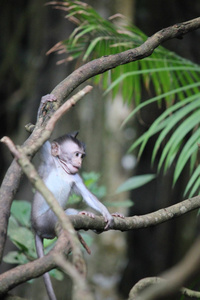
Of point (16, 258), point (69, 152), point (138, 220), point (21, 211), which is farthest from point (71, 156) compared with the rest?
point (138, 220)

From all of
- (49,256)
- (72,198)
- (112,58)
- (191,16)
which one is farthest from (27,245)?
(191,16)

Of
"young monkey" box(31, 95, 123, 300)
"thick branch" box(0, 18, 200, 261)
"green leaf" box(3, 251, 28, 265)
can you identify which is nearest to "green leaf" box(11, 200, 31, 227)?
"green leaf" box(3, 251, 28, 265)

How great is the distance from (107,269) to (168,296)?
3523mm

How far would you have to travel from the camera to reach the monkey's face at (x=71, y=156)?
7.25 feet

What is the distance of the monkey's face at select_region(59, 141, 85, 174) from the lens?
7.25ft

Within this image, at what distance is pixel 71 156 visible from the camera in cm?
220

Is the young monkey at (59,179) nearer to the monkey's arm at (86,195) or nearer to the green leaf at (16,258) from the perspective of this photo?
the monkey's arm at (86,195)

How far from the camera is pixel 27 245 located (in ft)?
7.75

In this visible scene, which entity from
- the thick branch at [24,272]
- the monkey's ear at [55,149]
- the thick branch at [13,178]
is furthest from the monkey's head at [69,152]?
the thick branch at [24,272]

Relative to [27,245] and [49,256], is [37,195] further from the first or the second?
[49,256]

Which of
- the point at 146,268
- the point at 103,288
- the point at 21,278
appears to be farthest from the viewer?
the point at 146,268

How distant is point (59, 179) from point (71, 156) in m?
0.11

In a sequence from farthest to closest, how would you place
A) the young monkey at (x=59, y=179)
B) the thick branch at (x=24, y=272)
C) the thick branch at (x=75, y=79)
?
the young monkey at (x=59, y=179) < the thick branch at (x=75, y=79) < the thick branch at (x=24, y=272)

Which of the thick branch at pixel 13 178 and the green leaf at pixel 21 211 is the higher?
the green leaf at pixel 21 211
